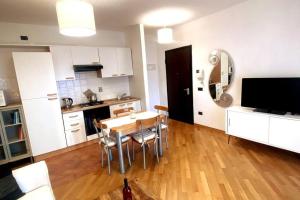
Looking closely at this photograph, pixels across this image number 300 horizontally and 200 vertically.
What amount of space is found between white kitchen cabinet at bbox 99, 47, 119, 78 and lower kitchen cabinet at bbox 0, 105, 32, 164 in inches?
70.1

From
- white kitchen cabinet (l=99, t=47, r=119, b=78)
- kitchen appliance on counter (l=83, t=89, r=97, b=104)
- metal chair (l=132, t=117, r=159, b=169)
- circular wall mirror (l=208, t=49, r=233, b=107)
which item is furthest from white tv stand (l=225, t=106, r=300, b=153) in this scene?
kitchen appliance on counter (l=83, t=89, r=97, b=104)

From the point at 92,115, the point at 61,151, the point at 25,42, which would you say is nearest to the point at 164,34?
the point at 92,115

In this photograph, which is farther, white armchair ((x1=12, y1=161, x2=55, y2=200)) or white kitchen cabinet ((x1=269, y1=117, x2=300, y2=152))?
white kitchen cabinet ((x1=269, y1=117, x2=300, y2=152))

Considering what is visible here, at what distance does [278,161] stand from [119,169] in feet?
7.89

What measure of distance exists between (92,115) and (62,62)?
1.22 m

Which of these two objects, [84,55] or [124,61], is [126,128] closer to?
[84,55]

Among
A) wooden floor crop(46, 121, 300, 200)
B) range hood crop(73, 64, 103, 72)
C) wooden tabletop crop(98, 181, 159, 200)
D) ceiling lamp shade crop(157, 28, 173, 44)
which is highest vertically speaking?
ceiling lamp shade crop(157, 28, 173, 44)

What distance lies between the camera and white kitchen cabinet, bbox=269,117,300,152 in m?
2.39

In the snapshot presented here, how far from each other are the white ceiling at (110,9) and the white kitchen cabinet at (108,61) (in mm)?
617

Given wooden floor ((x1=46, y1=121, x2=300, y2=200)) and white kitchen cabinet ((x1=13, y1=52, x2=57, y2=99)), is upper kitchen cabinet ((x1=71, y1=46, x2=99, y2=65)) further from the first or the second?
wooden floor ((x1=46, y1=121, x2=300, y2=200))

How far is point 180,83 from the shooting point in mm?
4684

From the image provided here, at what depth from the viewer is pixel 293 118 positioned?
240 cm

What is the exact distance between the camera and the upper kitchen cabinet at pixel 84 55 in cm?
359

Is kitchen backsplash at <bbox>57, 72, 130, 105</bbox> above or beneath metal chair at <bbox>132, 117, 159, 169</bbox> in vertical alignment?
above
